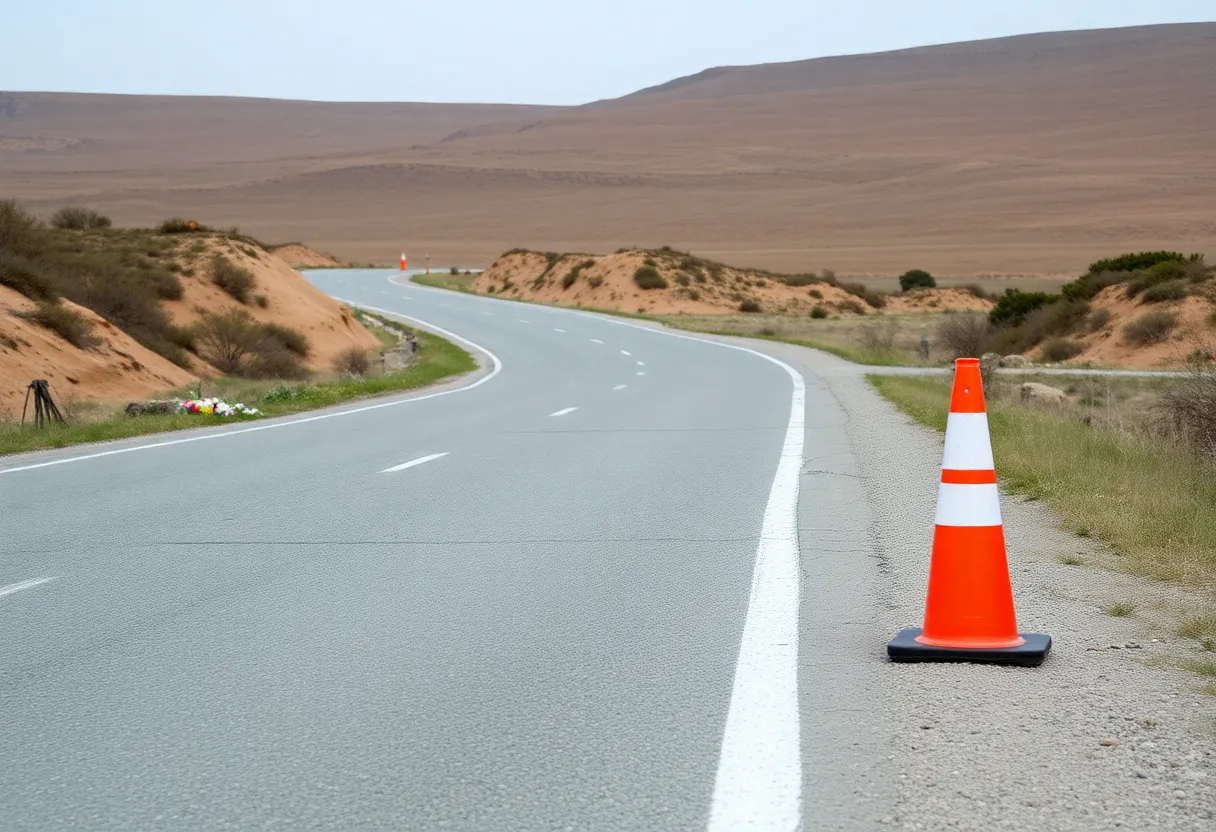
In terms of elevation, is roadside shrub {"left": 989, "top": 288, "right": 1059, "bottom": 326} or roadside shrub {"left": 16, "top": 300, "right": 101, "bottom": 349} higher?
roadside shrub {"left": 16, "top": 300, "right": 101, "bottom": 349}

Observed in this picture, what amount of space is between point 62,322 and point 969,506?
78.8 feet

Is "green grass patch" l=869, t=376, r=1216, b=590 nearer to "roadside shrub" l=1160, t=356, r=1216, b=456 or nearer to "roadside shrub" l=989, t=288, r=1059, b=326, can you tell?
"roadside shrub" l=1160, t=356, r=1216, b=456

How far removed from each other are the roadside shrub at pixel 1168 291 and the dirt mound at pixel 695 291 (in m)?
25.3

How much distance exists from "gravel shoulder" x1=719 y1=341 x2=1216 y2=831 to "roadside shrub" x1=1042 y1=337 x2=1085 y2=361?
33516mm

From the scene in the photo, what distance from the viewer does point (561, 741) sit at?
16.0 feet

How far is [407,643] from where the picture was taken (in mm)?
6359

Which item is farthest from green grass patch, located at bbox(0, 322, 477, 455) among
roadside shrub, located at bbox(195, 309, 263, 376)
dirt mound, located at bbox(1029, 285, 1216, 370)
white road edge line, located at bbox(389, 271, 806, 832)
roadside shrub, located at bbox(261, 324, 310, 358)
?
dirt mound, located at bbox(1029, 285, 1216, 370)

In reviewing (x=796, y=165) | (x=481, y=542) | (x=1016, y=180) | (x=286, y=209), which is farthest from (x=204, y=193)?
(x=481, y=542)

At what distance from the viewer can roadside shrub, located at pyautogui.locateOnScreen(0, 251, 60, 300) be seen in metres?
28.1

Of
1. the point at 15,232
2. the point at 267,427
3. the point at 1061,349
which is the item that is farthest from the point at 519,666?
the point at 1061,349

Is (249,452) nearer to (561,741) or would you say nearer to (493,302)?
(561,741)

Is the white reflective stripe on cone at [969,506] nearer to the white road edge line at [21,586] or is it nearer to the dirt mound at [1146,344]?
the white road edge line at [21,586]

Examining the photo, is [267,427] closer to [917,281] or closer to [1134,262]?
[1134,262]

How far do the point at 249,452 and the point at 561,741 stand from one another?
429 inches
